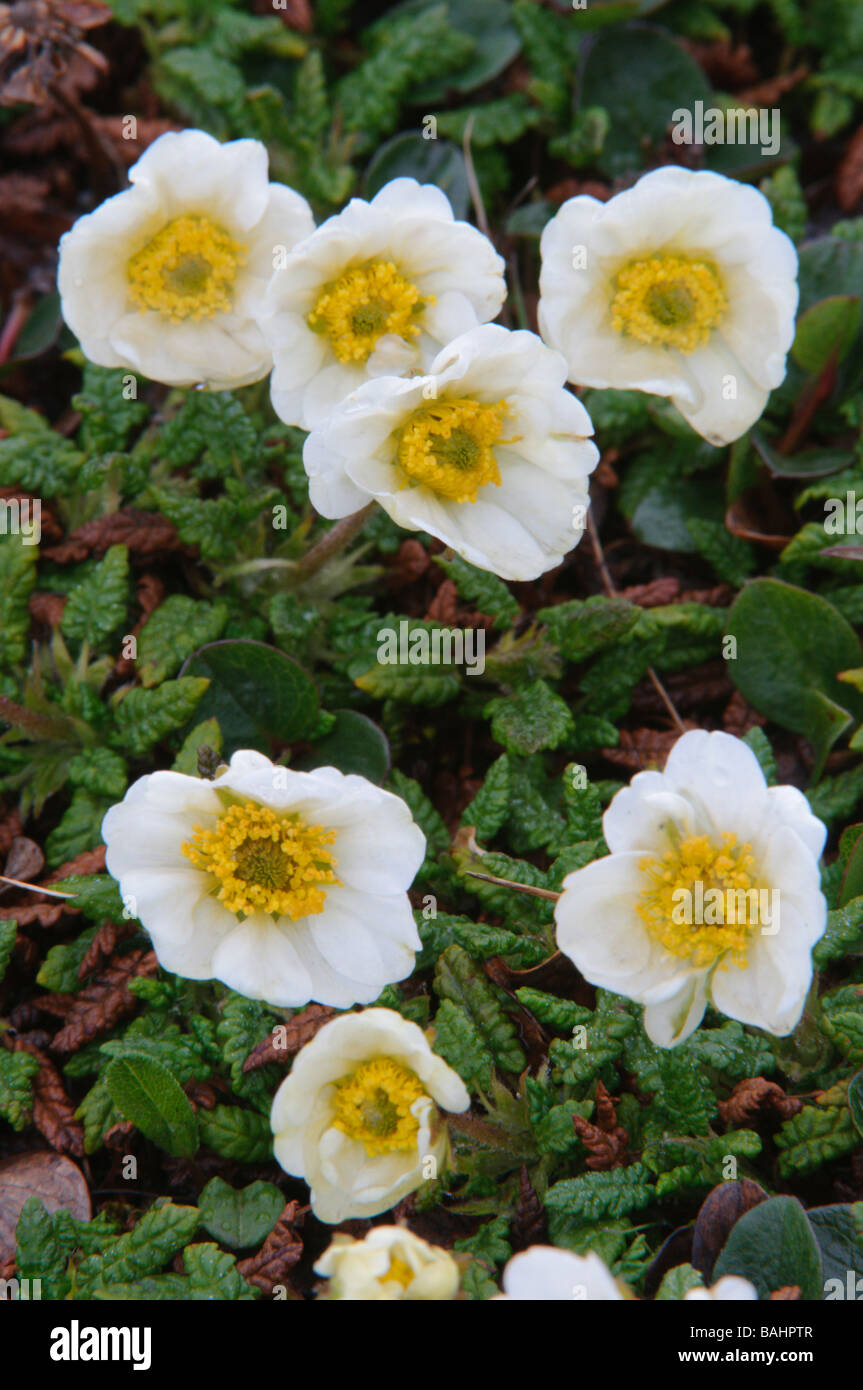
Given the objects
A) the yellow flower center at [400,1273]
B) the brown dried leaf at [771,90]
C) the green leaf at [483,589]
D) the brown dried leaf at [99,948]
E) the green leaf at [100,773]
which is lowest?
the yellow flower center at [400,1273]

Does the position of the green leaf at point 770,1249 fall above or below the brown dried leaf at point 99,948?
below

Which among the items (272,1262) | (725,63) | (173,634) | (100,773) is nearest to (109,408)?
(173,634)

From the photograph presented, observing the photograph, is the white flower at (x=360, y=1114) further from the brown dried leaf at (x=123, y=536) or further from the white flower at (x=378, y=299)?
the brown dried leaf at (x=123, y=536)

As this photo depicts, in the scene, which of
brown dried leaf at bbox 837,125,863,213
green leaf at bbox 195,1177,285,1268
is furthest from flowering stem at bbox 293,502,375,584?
brown dried leaf at bbox 837,125,863,213

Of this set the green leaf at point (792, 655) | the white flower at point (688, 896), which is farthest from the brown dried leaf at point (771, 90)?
the white flower at point (688, 896)

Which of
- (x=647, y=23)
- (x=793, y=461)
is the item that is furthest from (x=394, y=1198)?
(x=647, y=23)

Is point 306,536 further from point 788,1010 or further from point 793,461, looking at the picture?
point 788,1010

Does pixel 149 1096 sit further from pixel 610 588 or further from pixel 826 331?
pixel 826 331

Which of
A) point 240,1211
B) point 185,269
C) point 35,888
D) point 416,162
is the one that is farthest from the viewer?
point 416,162
